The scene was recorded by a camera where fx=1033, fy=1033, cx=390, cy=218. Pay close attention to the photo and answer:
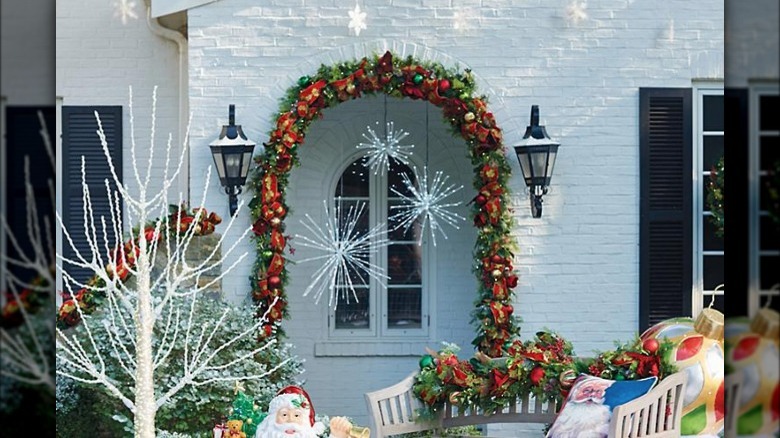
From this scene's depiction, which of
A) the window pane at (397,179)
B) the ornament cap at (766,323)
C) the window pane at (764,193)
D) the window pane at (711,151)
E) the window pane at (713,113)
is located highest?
the window pane at (713,113)

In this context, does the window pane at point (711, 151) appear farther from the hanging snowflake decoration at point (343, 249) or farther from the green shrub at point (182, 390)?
the green shrub at point (182, 390)

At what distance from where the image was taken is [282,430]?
5.29 metres

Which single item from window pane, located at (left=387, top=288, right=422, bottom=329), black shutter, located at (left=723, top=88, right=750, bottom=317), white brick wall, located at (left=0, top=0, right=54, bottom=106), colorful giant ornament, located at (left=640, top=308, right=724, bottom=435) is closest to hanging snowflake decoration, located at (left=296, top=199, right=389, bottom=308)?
window pane, located at (left=387, top=288, right=422, bottom=329)

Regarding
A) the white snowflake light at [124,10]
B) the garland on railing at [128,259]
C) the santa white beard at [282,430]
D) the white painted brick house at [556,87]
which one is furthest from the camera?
the white snowflake light at [124,10]

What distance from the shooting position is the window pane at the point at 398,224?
24.2ft

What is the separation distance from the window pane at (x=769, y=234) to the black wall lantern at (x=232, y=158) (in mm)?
5260

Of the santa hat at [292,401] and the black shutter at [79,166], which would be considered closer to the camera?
the santa hat at [292,401]

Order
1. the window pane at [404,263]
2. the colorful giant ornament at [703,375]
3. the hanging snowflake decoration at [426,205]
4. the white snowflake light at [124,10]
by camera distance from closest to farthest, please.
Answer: the colorful giant ornament at [703,375], the hanging snowflake decoration at [426,205], the white snowflake light at [124,10], the window pane at [404,263]

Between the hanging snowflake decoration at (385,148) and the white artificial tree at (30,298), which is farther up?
the hanging snowflake decoration at (385,148)

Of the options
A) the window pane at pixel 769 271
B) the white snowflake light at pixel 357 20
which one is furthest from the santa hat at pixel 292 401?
the window pane at pixel 769 271

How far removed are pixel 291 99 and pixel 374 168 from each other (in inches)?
40.5

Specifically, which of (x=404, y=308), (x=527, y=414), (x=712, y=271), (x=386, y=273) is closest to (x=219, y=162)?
(x=386, y=273)

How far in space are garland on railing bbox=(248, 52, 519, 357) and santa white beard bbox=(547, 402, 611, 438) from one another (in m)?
1.31

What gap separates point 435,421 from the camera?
586 centimetres
